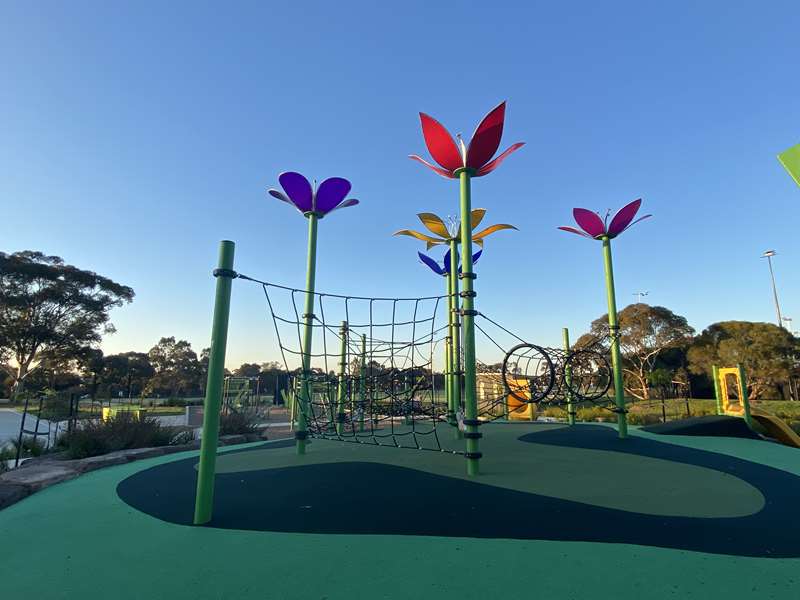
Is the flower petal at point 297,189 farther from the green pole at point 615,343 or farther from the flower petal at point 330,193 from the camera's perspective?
the green pole at point 615,343

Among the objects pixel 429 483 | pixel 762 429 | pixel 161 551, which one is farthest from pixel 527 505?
pixel 762 429

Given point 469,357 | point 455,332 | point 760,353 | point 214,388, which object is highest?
point 760,353

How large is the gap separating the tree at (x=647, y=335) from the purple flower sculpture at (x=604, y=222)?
83.9 ft

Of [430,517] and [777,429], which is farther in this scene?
[777,429]

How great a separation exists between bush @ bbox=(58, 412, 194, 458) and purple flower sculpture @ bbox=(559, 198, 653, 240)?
8588 millimetres

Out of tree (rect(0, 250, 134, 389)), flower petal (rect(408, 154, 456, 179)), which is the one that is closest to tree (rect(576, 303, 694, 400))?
flower petal (rect(408, 154, 456, 179))

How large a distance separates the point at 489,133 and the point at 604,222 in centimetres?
392

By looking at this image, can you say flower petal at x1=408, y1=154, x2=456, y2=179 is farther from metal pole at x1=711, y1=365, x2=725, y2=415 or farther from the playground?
metal pole at x1=711, y1=365, x2=725, y2=415

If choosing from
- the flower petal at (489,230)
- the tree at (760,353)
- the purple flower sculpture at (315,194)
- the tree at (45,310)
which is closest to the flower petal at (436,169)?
the purple flower sculpture at (315,194)

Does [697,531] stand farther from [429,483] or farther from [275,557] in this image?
[275,557]

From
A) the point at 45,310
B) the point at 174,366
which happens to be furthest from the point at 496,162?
the point at 174,366

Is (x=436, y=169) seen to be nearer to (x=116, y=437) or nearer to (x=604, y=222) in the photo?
(x=604, y=222)

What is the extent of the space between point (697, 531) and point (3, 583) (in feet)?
13.2

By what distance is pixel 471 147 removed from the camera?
16.9 ft
